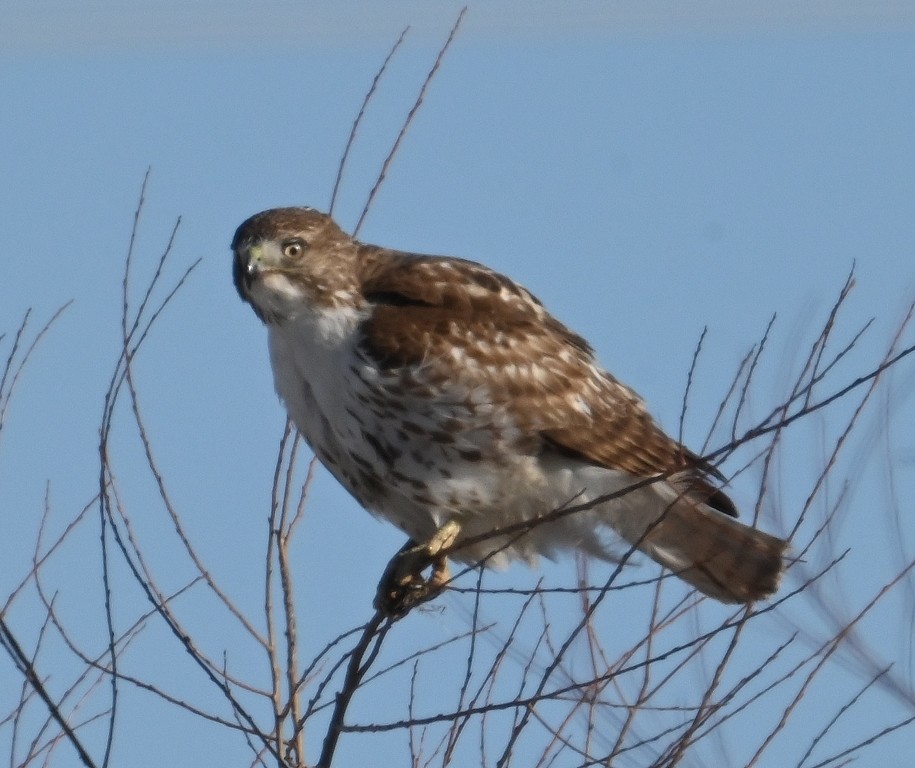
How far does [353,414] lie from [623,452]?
3.33 ft

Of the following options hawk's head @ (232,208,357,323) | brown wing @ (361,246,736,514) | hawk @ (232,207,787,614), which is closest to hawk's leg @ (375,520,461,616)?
hawk @ (232,207,787,614)

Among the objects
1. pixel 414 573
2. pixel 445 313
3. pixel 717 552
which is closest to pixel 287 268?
pixel 445 313

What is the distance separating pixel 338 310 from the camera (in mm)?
5148

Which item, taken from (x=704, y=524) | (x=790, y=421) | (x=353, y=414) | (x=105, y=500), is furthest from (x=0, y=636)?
(x=704, y=524)

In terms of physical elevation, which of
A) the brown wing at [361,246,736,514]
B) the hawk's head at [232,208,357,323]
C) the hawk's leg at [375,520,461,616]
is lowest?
the hawk's leg at [375,520,461,616]

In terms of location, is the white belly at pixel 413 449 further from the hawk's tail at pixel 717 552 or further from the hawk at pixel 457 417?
the hawk's tail at pixel 717 552

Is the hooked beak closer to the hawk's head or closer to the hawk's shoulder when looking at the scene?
the hawk's head

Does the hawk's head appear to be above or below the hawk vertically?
above

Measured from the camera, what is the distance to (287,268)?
5168 mm

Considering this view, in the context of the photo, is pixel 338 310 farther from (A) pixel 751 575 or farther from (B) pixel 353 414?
(A) pixel 751 575

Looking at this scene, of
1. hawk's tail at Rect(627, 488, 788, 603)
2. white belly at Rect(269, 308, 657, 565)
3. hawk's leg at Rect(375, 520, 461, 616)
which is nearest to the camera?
white belly at Rect(269, 308, 657, 565)

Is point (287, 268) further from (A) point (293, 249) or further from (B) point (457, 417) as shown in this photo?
(B) point (457, 417)

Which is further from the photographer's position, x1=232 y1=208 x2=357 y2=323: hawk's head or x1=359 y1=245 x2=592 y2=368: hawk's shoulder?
x1=232 y1=208 x2=357 y2=323: hawk's head

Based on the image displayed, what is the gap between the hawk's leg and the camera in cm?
510
